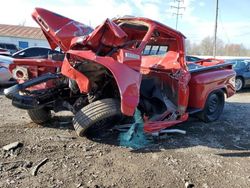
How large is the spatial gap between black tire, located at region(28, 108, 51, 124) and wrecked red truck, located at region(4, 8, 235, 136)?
0.06 feet

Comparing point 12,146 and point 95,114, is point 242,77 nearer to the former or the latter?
point 95,114

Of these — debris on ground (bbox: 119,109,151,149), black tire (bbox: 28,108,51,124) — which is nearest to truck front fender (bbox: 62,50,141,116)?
debris on ground (bbox: 119,109,151,149)

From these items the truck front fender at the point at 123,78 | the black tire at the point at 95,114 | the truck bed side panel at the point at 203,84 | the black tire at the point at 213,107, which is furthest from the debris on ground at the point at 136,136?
the black tire at the point at 213,107

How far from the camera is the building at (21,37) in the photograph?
124ft

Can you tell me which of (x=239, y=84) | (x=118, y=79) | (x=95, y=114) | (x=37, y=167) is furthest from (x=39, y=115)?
(x=239, y=84)

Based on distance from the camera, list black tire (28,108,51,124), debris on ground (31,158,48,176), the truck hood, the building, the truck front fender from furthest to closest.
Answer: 1. the building
2. black tire (28,108,51,124)
3. the truck hood
4. the truck front fender
5. debris on ground (31,158,48,176)

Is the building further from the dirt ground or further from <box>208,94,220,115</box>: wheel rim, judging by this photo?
the dirt ground

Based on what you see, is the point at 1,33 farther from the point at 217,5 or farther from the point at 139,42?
the point at 139,42

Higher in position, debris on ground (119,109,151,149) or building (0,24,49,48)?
building (0,24,49,48)

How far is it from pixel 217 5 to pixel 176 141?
31.2 metres

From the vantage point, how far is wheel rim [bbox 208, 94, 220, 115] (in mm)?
6754

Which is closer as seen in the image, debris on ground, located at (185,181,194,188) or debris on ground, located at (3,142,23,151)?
debris on ground, located at (185,181,194,188)

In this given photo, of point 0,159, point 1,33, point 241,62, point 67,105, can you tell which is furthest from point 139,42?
point 1,33

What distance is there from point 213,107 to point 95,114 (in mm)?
3311
